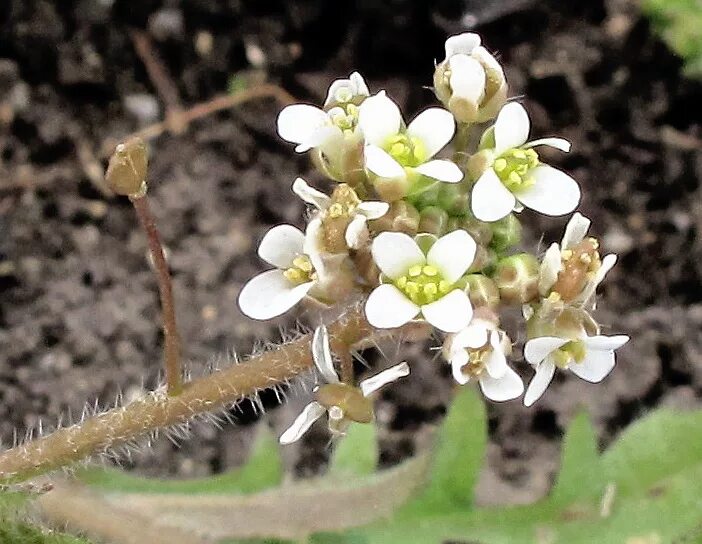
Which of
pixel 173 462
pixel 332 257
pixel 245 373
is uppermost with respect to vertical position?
pixel 332 257

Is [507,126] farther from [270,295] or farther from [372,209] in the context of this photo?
[270,295]

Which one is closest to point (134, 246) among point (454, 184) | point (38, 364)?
point (38, 364)

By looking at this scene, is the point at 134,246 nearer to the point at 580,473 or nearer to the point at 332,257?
the point at 580,473

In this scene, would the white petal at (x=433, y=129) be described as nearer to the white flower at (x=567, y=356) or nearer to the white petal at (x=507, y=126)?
the white petal at (x=507, y=126)

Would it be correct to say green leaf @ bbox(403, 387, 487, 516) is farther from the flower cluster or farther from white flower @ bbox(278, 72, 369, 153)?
→ white flower @ bbox(278, 72, 369, 153)

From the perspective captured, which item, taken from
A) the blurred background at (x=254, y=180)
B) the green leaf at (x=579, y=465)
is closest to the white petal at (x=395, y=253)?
the green leaf at (x=579, y=465)
